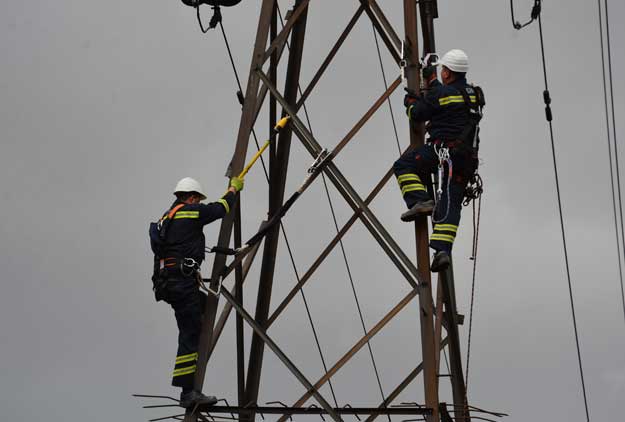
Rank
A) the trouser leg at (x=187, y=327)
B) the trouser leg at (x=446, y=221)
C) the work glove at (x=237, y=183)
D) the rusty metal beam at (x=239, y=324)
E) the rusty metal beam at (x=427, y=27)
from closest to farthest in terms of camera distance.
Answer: the trouser leg at (x=446, y=221) < the trouser leg at (x=187, y=327) < the work glove at (x=237, y=183) < the rusty metal beam at (x=239, y=324) < the rusty metal beam at (x=427, y=27)

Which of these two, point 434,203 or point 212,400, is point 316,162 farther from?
point 212,400

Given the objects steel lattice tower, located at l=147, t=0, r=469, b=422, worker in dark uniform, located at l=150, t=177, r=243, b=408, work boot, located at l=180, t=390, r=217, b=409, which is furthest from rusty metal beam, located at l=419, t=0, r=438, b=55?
work boot, located at l=180, t=390, r=217, b=409

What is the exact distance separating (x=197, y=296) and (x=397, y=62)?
332 cm

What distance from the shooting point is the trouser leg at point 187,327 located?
516 inches

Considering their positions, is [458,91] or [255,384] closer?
[458,91]

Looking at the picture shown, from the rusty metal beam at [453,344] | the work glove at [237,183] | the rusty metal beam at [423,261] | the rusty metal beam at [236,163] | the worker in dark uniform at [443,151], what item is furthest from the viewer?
the rusty metal beam at [453,344]

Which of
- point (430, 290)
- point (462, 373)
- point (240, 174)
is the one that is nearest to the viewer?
point (430, 290)

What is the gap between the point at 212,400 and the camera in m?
13.0

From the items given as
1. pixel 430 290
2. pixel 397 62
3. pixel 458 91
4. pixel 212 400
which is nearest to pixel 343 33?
pixel 397 62

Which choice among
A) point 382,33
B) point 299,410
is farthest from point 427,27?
point 299,410

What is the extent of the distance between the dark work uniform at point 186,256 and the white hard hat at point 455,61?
8.76 feet

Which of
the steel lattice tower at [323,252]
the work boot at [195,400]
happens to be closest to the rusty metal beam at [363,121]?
the steel lattice tower at [323,252]

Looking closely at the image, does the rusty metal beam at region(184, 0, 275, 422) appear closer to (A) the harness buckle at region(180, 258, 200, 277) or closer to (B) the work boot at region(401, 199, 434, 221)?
(A) the harness buckle at region(180, 258, 200, 277)

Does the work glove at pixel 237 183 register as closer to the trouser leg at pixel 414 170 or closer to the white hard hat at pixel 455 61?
the trouser leg at pixel 414 170
